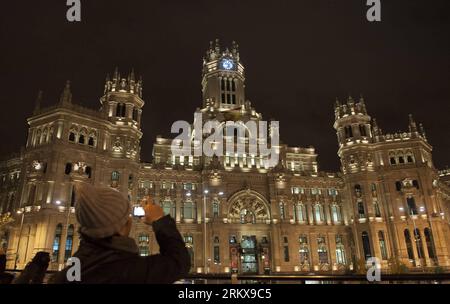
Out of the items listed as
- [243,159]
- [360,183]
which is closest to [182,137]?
[243,159]

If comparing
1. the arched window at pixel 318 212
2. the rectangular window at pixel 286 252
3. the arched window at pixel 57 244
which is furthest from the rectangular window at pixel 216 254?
the arched window at pixel 57 244

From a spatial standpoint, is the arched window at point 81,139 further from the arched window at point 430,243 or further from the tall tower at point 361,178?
the arched window at point 430,243

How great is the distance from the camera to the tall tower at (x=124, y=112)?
5672 centimetres

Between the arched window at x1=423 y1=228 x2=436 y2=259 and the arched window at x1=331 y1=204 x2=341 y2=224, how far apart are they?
14496 millimetres

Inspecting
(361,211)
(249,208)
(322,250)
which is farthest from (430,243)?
(249,208)

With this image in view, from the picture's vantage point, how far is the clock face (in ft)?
284

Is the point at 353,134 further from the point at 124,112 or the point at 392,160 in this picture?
the point at 124,112

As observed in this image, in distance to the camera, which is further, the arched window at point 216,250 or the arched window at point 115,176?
the arched window at point 216,250

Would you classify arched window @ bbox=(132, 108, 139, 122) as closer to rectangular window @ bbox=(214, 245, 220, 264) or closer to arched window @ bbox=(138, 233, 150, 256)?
arched window @ bbox=(138, 233, 150, 256)

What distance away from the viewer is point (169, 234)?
11.1ft

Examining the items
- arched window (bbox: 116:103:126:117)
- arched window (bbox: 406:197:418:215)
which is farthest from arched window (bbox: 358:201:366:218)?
arched window (bbox: 116:103:126:117)

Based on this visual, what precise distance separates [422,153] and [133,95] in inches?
2172

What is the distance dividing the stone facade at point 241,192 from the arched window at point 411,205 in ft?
0.54
